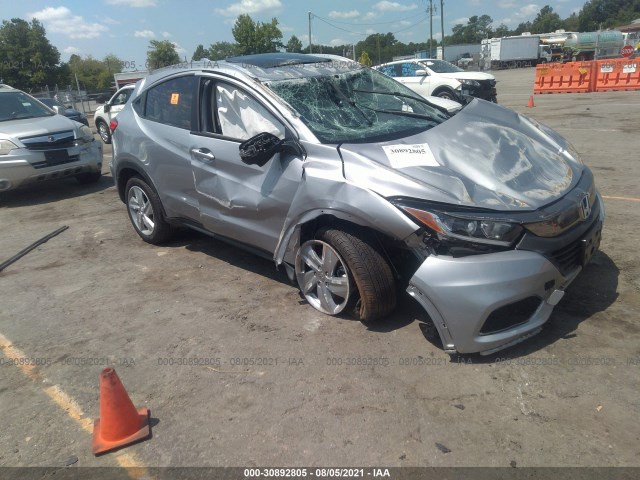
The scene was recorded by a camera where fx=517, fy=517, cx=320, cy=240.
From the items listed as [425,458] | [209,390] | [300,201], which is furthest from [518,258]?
[209,390]

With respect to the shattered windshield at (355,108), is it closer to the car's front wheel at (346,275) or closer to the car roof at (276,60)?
the car roof at (276,60)

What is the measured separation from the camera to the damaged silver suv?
293cm

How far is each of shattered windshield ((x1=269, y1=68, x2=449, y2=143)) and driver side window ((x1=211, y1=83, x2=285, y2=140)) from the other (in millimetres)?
195

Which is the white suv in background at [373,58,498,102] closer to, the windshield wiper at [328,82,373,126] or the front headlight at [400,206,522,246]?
the windshield wiper at [328,82,373,126]

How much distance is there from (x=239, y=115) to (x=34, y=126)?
5.49 metres

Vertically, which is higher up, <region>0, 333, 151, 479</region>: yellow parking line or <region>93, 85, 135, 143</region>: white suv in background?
<region>93, 85, 135, 143</region>: white suv in background

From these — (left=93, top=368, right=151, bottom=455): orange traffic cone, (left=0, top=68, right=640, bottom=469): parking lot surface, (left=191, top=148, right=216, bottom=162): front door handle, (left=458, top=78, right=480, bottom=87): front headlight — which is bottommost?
(left=0, top=68, right=640, bottom=469): parking lot surface

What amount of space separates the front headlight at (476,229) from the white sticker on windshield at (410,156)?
1.56ft

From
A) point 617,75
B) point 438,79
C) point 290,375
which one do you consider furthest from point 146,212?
point 617,75

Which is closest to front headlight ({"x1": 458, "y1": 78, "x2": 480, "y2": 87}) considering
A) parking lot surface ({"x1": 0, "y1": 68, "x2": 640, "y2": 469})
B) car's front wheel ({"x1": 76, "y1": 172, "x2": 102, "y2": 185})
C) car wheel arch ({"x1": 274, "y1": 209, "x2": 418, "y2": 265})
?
car's front wheel ({"x1": 76, "y1": 172, "x2": 102, "y2": 185})

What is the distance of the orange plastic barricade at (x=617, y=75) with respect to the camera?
753 inches

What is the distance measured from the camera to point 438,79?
16781mm

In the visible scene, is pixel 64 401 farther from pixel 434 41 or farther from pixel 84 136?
pixel 434 41

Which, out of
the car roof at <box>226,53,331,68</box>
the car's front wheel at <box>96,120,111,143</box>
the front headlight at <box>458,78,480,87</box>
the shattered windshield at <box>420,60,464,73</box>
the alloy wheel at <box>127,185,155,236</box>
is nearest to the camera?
the car roof at <box>226,53,331,68</box>
